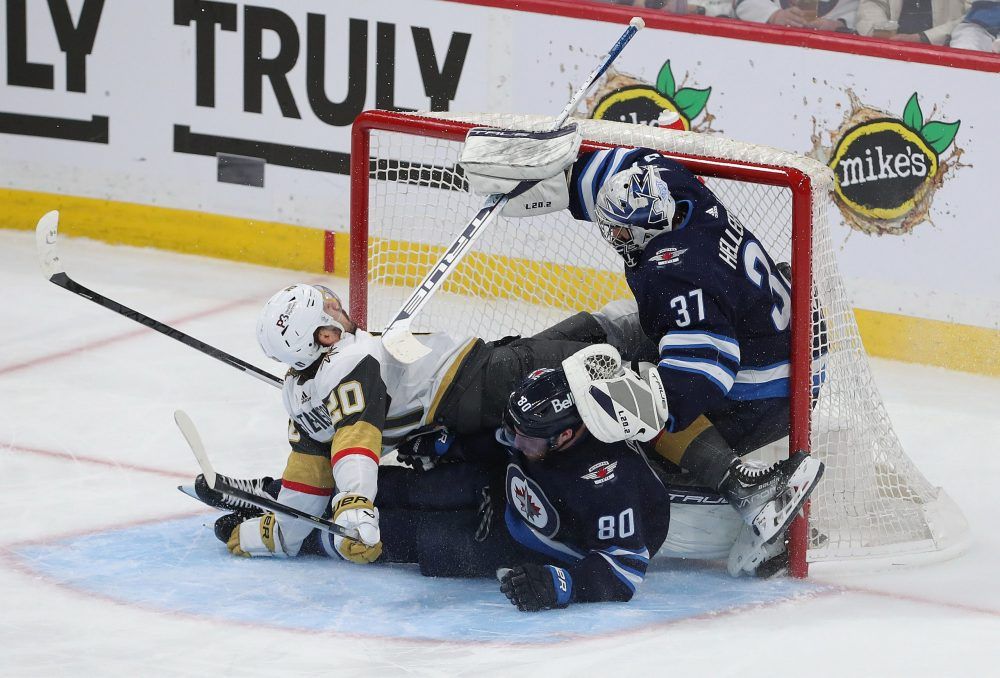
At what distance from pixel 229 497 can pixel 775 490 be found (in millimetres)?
1219

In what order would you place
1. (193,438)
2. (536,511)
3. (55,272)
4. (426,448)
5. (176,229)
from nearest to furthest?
(193,438) → (536,511) → (426,448) → (55,272) → (176,229)

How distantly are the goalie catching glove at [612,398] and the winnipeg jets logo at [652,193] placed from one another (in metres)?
0.36

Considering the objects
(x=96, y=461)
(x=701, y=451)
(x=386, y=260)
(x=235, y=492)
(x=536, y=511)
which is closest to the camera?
(x=235, y=492)

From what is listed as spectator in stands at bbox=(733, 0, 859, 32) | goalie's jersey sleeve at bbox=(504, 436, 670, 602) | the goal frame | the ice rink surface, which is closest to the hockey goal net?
the goal frame

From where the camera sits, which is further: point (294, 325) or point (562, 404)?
point (294, 325)

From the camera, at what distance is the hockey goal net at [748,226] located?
3627 millimetres

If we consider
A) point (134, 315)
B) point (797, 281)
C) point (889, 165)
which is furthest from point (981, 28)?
point (134, 315)

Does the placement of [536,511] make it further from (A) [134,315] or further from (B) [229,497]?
(A) [134,315]

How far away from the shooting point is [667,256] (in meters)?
3.50

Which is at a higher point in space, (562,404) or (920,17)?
(920,17)

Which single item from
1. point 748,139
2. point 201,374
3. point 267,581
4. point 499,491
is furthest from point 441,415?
point 748,139

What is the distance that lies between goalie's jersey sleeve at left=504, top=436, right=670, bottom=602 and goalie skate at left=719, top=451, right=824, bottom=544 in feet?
0.65

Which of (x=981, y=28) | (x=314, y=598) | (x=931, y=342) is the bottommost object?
(x=314, y=598)

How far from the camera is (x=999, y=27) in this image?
4.93 metres
